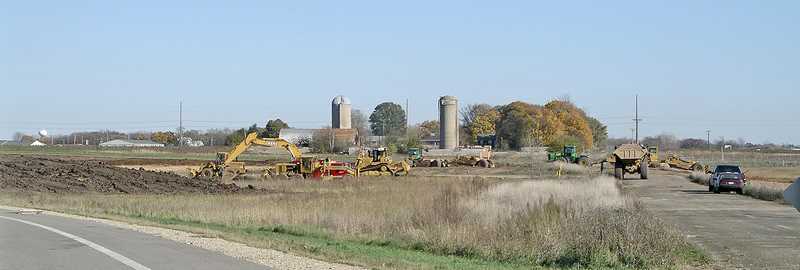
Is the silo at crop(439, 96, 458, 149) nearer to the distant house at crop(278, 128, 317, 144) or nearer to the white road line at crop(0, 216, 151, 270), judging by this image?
the distant house at crop(278, 128, 317, 144)

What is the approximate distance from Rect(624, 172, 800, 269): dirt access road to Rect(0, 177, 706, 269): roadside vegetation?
1193 millimetres

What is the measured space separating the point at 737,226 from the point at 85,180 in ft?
107

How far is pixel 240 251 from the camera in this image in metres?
16.7

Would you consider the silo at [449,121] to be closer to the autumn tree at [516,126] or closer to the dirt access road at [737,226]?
the autumn tree at [516,126]

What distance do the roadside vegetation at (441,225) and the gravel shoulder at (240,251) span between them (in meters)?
0.54

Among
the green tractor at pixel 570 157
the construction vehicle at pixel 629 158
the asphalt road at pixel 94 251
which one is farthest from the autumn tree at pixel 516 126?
the asphalt road at pixel 94 251

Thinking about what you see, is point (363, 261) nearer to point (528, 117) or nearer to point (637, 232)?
point (637, 232)

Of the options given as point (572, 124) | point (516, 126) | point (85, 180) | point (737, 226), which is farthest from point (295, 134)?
point (737, 226)

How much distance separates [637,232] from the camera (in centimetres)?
1903

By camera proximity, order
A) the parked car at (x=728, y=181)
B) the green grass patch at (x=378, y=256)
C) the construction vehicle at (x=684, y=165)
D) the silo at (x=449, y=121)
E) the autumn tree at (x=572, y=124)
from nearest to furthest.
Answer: the green grass patch at (x=378, y=256) < the parked car at (x=728, y=181) < the construction vehicle at (x=684, y=165) < the autumn tree at (x=572, y=124) < the silo at (x=449, y=121)

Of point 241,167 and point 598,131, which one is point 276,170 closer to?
point 241,167

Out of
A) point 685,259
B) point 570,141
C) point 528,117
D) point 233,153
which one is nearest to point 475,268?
point 685,259

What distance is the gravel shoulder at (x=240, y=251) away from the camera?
14.6 metres

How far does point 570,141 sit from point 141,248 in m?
123
